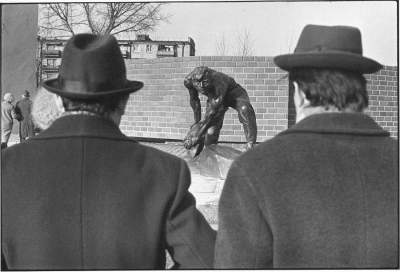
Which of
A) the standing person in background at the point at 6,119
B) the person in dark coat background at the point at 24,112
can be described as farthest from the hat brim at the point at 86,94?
the person in dark coat background at the point at 24,112

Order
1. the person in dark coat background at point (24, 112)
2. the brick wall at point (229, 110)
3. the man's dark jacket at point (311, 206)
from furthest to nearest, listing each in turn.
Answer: the brick wall at point (229, 110) < the person in dark coat background at point (24, 112) < the man's dark jacket at point (311, 206)

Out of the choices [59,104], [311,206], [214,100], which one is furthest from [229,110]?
[311,206]

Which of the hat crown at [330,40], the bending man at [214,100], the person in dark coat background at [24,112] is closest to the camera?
the hat crown at [330,40]

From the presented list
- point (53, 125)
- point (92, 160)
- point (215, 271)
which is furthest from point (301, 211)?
point (53, 125)

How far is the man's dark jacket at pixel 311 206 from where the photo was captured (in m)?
1.66

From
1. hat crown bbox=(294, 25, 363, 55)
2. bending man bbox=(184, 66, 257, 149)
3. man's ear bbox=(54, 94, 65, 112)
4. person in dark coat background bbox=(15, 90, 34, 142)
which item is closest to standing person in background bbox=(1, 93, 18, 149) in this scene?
person in dark coat background bbox=(15, 90, 34, 142)

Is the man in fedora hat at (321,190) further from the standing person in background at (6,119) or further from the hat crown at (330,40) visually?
the standing person in background at (6,119)

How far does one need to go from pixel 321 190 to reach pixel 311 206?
56 mm

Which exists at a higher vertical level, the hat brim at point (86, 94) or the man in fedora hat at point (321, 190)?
the hat brim at point (86, 94)

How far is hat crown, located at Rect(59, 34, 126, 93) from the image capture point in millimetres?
1859

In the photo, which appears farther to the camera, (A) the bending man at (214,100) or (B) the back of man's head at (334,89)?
(A) the bending man at (214,100)

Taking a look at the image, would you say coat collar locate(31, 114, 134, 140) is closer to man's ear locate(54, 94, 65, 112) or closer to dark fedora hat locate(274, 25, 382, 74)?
man's ear locate(54, 94, 65, 112)

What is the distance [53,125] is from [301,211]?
84 centimetres

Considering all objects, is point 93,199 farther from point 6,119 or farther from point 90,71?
point 6,119
